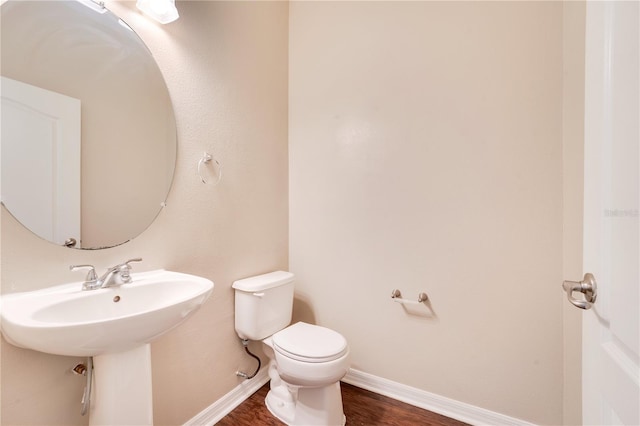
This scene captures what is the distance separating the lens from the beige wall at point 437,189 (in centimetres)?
138

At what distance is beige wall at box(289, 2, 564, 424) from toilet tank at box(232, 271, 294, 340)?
389mm

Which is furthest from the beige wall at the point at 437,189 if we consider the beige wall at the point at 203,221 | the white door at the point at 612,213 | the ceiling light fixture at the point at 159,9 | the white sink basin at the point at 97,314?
the white sink basin at the point at 97,314

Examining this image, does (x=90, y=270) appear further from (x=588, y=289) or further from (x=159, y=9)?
(x=588, y=289)

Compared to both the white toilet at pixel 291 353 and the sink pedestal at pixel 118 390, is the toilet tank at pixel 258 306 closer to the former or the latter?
the white toilet at pixel 291 353

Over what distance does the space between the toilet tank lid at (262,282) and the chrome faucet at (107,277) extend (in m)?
0.61

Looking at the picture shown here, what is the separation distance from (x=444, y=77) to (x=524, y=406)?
178cm

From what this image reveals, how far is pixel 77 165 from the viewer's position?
1051 mm

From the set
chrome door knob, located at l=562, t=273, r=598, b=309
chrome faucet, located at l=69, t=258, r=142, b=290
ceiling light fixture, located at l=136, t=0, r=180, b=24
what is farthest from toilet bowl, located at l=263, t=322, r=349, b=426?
ceiling light fixture, located at l=136, t=0, r=180, b=24

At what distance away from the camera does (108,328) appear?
776mm

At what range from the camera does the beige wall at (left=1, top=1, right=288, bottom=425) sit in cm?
94

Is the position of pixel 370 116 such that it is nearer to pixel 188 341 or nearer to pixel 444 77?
pixel 444 77

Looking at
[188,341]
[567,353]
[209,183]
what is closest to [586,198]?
[567,353]

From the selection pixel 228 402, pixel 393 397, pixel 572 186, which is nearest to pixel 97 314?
pixel 228 402

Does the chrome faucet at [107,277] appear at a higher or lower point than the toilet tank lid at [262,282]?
higher
